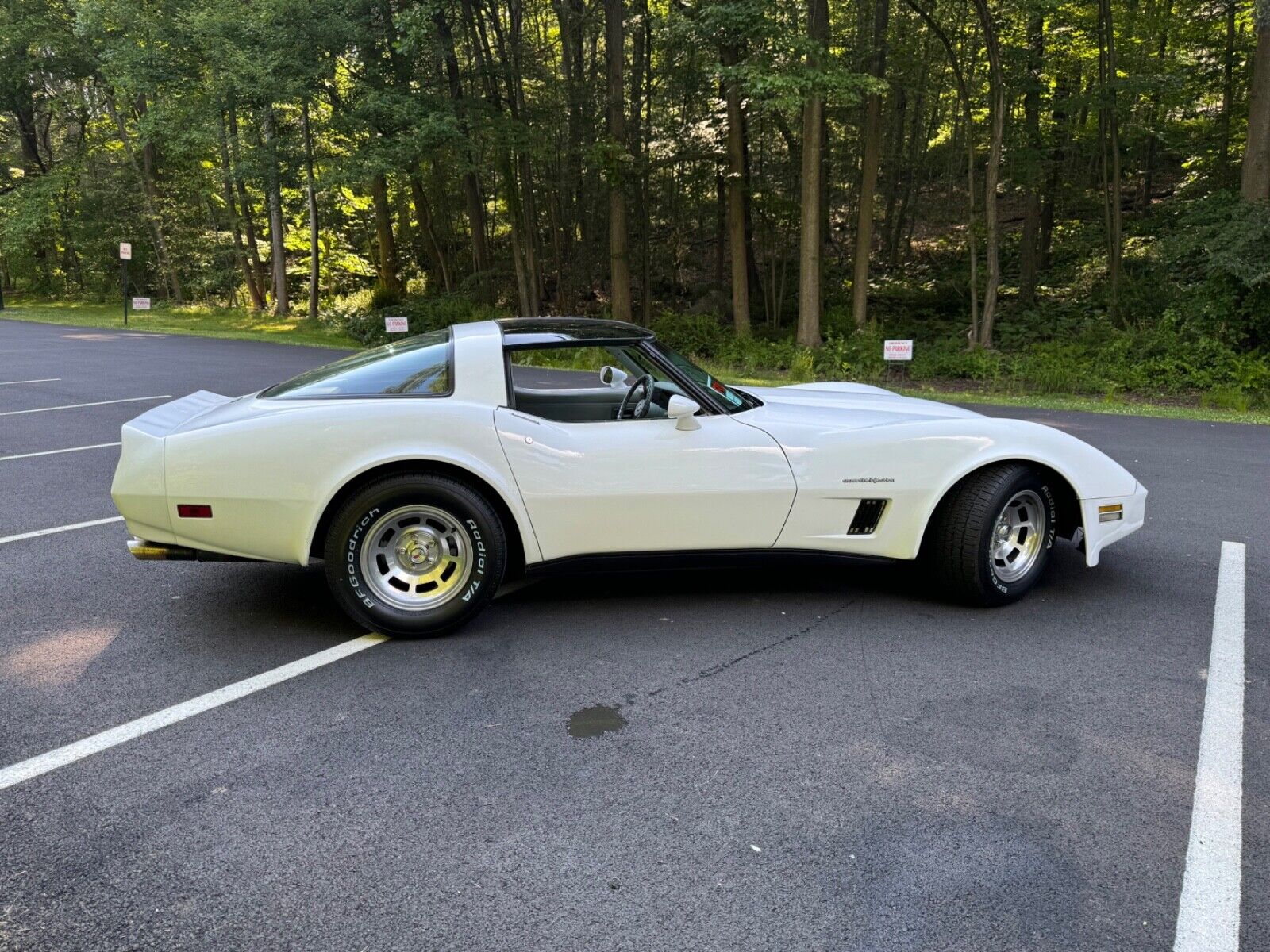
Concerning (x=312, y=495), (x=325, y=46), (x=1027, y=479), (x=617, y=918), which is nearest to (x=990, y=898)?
(x=617, y=918)

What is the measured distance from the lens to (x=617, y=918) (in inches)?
86.8

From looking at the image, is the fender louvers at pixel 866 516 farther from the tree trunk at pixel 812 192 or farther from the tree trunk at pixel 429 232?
the tree trunk at pixel 429 232

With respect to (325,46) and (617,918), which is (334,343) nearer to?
(325,46)

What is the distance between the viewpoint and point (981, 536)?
13.5 ft

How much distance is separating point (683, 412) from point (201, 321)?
28739 mm

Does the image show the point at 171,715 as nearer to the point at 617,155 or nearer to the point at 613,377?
the point at 613,377

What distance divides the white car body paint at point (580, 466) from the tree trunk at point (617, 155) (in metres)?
16.1

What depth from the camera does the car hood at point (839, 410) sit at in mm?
4211

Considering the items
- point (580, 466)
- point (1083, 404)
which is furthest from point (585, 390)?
point (1083, 404)

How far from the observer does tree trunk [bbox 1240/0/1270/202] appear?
48.4 feet

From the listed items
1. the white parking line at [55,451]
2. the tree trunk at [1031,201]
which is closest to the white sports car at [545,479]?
the white parking line at [55,451]

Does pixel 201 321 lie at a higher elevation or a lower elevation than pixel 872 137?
lower

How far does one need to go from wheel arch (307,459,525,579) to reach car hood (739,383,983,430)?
118 centimetres

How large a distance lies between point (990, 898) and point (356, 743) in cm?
203
